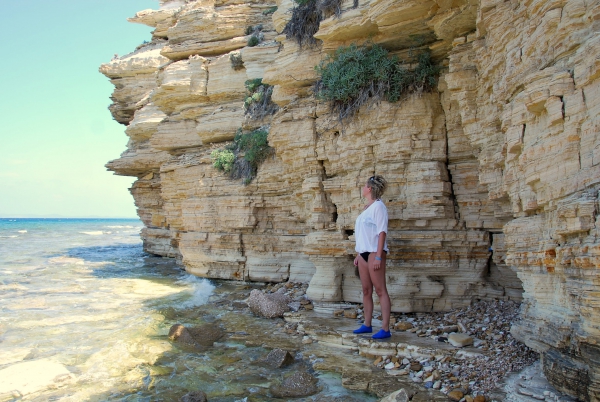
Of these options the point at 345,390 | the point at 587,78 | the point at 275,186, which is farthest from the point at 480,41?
the point at 275,186

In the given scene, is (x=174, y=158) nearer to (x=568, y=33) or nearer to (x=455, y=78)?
(x=455, y=78)

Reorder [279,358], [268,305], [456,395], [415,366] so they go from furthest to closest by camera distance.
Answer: [268,305], [279,358], [415,366], [456,395]

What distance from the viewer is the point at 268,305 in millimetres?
7898

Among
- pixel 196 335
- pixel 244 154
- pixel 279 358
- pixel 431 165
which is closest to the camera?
pixel 279 358

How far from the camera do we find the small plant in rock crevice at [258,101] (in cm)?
1202

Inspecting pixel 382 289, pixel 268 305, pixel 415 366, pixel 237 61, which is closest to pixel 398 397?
pixel 415 366

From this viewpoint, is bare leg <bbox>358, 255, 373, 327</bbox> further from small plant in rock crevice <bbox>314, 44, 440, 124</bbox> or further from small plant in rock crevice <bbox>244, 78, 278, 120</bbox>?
small plant in rock crevice <bbox>244, 78, 278, 120</bbox>

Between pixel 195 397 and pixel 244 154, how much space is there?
7.84 meters

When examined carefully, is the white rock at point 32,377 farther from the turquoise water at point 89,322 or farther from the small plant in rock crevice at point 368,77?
the small plant in rock crevice at point 368,77

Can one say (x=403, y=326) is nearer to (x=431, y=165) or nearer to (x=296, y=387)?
(x=296, y=387)

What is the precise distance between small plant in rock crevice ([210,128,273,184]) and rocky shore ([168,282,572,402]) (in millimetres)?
4755

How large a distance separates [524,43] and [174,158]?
11.7 m

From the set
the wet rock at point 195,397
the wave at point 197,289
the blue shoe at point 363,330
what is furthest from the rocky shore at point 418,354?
the wave at point 197,289

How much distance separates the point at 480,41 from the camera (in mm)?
5910
